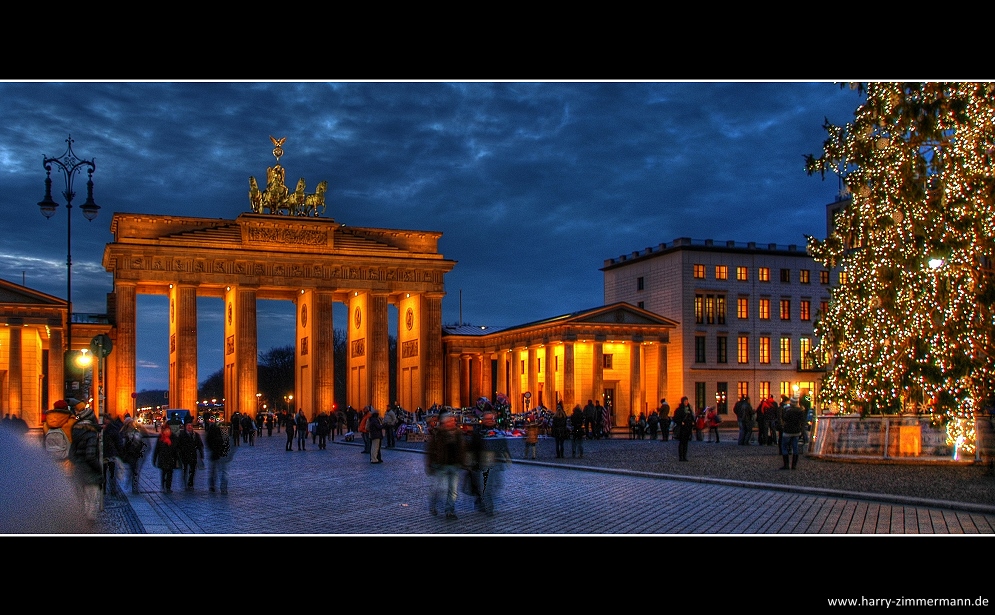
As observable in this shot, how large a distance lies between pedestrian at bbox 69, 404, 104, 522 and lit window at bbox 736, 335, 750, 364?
62716 millimetres

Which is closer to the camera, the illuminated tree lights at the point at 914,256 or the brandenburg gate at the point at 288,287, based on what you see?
the illuminated tree lights at the point at 914,256

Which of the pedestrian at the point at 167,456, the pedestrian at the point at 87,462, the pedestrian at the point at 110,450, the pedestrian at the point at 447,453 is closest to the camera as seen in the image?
the pedestrian at the point at 87,462

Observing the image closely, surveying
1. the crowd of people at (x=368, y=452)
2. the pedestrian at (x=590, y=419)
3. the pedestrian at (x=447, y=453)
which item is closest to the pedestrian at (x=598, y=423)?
the pedestrian at (x=590, y=419)

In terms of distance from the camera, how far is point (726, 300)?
72.8 m

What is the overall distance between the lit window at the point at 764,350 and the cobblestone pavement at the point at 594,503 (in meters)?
47.3

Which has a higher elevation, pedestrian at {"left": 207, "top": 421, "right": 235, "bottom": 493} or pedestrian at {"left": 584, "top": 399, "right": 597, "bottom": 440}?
pedestrian at {"left": 207, "top": 421, "right": 235, "bottom": 493}

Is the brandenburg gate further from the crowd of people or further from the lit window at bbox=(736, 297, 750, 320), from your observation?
the crowd of people

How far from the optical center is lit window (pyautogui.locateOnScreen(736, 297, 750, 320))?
240 feet

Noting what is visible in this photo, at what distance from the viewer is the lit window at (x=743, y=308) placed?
2884 inches

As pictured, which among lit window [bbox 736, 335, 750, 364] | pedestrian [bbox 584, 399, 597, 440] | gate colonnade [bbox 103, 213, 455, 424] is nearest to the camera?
pedestrian [bbox 584, 399, 597, 440]

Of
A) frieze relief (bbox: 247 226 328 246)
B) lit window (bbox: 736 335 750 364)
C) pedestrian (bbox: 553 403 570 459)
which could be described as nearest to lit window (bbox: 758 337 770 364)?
lit window (bbox: 736 335 750 364)

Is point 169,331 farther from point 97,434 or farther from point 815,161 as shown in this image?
point 97,434

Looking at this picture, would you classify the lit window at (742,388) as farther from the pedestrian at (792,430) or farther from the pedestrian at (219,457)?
the pedestrian at (219,457)
